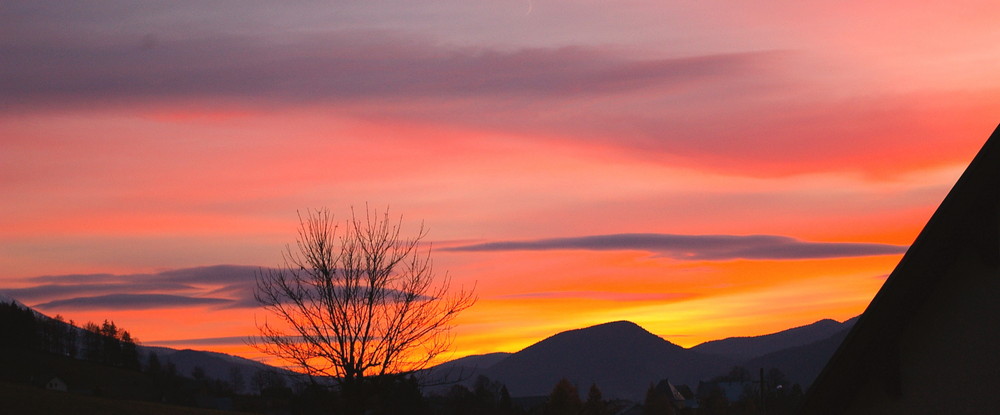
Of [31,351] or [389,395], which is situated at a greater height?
[31,351]

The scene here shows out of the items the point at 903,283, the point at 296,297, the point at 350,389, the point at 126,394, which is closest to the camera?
the point at 903,283

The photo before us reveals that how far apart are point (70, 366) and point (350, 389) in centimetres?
19017

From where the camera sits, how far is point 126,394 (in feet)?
610

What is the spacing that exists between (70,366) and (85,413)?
134062mm

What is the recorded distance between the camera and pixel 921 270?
1175 centimetres

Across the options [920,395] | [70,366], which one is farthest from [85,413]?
[70,366]

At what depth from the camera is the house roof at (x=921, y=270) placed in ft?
36.3

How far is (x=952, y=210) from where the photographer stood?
1123 cm

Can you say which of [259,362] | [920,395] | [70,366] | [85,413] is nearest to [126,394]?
[70,366]

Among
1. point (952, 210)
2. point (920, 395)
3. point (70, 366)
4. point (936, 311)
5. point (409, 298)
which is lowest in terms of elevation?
point (920, 395)

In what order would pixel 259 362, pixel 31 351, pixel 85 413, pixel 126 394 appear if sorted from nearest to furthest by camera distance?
pixel 259 362
pixel 85 413
pixel 126 394
pixel 31 351

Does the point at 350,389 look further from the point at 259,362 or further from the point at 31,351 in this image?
the point at 31,351

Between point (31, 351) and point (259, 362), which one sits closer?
point (259, 362)

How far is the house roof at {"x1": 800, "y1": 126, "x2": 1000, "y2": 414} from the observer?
1107 cm
